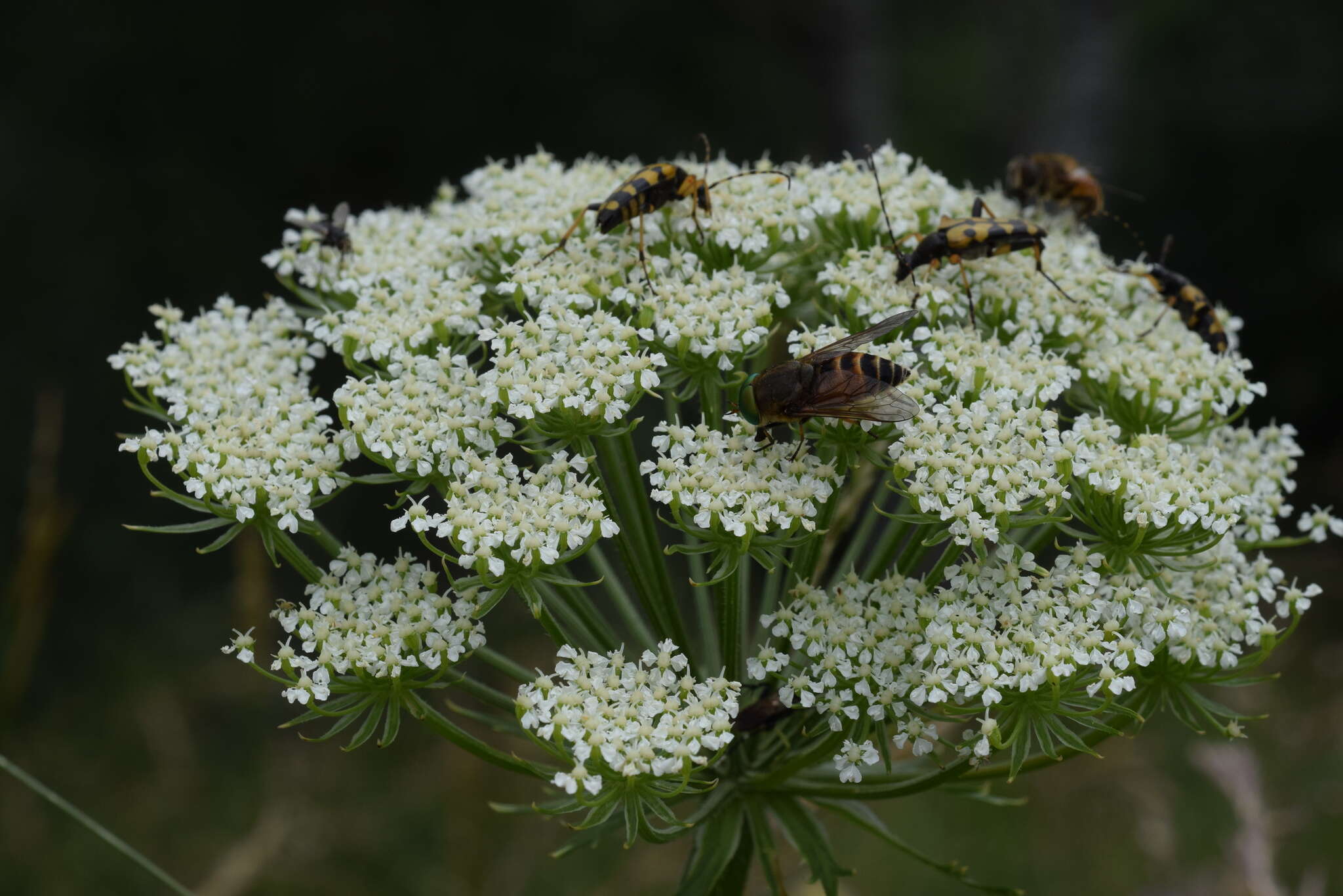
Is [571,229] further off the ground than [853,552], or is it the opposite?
[571,229]

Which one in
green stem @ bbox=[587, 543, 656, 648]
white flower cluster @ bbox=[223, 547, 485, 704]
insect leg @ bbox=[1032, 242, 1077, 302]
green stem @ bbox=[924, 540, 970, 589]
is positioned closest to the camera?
white flower cluster @ bbox=[223, 547, 485, 704]

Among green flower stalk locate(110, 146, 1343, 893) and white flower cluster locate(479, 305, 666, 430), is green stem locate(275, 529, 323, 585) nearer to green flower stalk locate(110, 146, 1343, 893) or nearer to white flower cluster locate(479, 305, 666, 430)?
green flower stalk locate(110, 146, 1343, 893)

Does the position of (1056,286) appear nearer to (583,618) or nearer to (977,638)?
(977,638)

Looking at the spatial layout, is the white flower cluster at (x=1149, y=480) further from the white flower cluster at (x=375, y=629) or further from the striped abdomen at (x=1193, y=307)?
the white flower cluster at (x=375, y=629)

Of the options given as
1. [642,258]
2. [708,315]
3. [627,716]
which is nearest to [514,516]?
[627,716]

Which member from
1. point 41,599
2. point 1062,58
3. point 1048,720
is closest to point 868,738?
point 1048,720

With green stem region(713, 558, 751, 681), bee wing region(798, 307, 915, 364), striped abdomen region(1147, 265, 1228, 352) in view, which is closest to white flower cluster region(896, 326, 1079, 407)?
bee wing region(798, 307, 915, 364)

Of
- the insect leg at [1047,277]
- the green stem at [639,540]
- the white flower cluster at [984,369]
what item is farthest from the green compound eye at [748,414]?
the insect leg at [1047,277]
